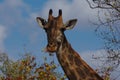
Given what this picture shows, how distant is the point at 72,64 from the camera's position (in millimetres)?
12570

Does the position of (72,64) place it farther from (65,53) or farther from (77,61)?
(65,53)

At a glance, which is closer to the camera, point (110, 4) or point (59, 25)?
point (59, 25)

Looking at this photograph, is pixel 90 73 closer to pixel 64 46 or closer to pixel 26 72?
pixel 64 46

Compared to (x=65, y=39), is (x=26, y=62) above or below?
below

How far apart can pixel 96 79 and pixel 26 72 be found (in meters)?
16.1

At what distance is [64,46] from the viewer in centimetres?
1265

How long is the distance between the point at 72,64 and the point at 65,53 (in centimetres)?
37

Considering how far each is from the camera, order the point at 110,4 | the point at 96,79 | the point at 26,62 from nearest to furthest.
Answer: the point at 96,79
the point at 110,4
the point at 26,62

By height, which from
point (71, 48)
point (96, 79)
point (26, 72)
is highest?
point (71, 48)

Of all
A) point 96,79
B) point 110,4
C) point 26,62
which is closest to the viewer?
point 96,79

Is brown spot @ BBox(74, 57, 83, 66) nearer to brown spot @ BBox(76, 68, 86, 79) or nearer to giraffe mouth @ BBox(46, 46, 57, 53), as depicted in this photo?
brown spot @ BBox(76, 68, 86, 79)

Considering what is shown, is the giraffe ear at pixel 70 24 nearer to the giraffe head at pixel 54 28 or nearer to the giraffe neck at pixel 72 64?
the giraffe head at pixel 54 28

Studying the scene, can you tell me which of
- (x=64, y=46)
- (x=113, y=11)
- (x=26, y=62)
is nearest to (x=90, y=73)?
(x=64, y=46)

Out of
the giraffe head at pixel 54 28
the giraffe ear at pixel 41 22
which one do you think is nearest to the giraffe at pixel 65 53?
the giraffe head at pixel 54 28
